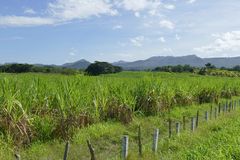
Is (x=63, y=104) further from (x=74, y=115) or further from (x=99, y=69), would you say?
(x=99, y=69)

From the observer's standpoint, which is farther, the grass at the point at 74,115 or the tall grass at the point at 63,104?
the tall grass at the point at 63,104

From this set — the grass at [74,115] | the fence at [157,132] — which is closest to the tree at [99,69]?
the fence at [157,132]

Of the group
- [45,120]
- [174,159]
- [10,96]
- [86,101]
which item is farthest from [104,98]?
[174,159]

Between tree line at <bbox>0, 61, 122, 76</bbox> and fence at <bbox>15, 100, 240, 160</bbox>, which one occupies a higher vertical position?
tree line at <bbox>0, 61, 122, 76</bbox>

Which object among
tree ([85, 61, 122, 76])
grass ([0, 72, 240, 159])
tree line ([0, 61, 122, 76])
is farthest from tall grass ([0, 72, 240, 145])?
tree ([85, 61, 122, 76])

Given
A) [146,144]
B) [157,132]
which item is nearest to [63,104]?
[146,144]

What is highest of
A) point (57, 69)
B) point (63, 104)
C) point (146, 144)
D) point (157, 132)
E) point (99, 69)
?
point (57, 69)

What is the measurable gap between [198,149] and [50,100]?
187 inches

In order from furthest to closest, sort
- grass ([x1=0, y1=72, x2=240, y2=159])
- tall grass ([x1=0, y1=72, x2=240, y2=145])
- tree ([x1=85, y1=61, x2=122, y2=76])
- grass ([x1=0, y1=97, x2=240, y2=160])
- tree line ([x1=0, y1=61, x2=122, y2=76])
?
tree ([x1=85, y1=61, x2=122, y2=76]), tree line ([x1=0, y1=61, x2=122, y2=76]), tall grass ([x1=0, y1=72, x2=240, y2=145]), grass ([x1=0, y1=72, x2=240, y2=159]), grass ([x1=0, y1=97, x2=240, y2=160])

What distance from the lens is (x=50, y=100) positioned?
11133mm

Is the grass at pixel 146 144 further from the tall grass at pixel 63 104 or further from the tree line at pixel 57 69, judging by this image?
the tree line at pixel 57 69

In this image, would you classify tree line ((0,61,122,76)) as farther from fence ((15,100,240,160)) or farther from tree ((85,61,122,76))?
fence ((15,100,240,160))

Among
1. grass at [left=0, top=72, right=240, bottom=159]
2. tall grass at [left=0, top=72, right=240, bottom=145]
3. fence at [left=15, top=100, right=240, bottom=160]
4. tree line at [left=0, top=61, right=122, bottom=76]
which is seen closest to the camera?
fence at [left=15, top=100, right=240, bottom=160]

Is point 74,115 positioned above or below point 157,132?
above
